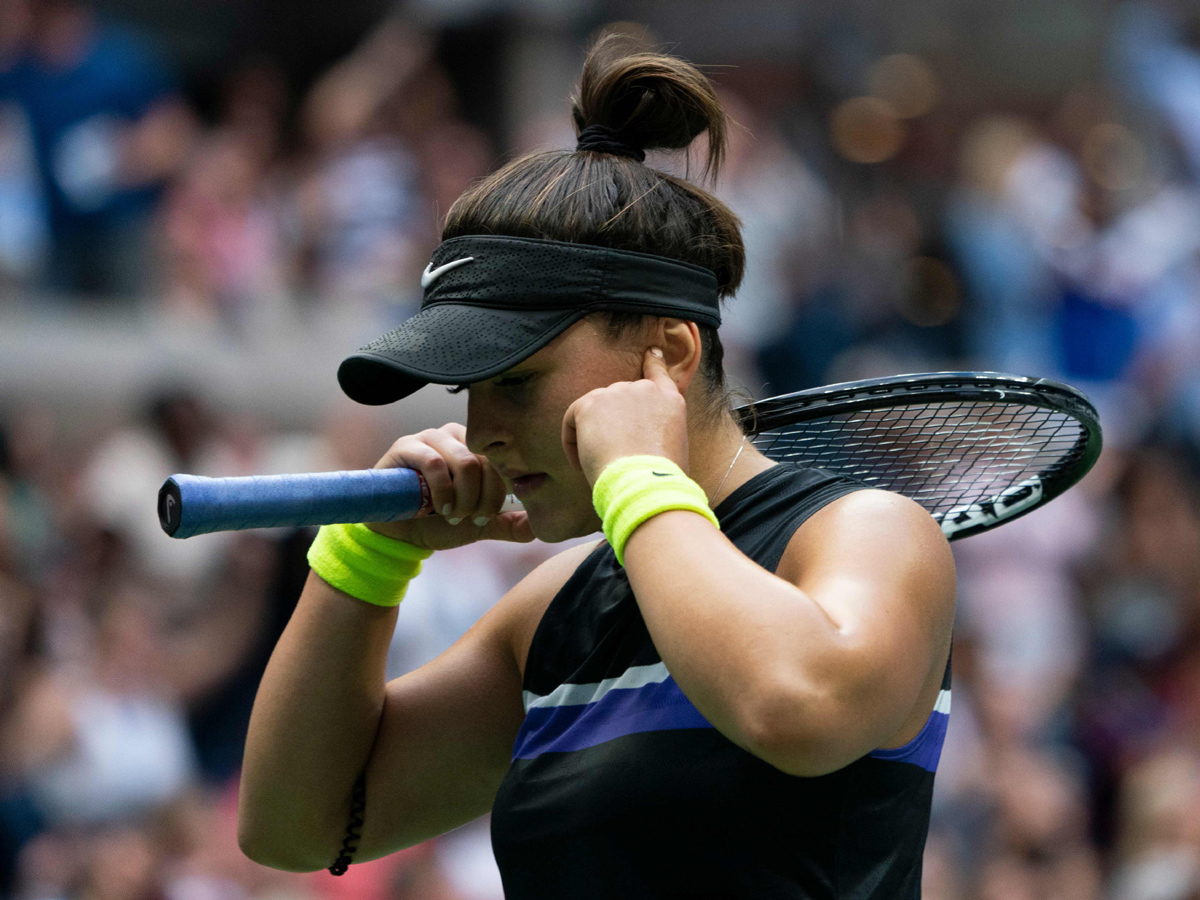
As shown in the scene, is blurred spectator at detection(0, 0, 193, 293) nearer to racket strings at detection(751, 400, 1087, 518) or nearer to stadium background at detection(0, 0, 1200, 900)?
stadium background at detection(0, 0, 1200, 900)

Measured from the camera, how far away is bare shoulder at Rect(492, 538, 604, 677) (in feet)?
7.18

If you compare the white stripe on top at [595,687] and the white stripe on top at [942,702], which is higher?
the white stripe on top at [595,687]

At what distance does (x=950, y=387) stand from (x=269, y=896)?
11.7 ft

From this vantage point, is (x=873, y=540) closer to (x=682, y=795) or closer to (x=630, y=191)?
(x=682, y=795)

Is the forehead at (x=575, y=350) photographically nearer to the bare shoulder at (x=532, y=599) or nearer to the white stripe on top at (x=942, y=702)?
the bare shoulder at (x=532, y=599)

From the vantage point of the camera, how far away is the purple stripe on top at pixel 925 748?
1.82m

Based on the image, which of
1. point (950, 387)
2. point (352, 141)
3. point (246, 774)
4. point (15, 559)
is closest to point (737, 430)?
point (950, 387)

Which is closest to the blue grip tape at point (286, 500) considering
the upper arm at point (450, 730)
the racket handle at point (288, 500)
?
the racket handle at point (288, 500)

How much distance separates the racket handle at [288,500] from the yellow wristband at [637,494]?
46 cm

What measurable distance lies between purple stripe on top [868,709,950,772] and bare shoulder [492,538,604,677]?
0.55 metres

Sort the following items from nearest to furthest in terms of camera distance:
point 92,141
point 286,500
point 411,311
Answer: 1. point 286,500
2. point 92,141
3. point 411,311

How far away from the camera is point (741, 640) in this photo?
1.56 meters

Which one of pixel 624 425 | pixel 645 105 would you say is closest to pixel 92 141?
pixel 645 105

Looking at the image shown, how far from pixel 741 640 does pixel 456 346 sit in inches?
21.7
